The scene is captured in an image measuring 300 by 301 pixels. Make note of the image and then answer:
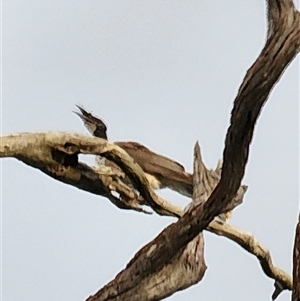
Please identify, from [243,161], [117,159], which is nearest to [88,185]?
[117,159]

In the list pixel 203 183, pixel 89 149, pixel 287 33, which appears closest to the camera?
pixel 287 33

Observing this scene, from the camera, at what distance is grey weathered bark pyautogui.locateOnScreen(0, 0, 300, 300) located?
39 cm

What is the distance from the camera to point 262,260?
2.27 feet

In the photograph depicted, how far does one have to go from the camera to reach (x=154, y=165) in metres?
0.63

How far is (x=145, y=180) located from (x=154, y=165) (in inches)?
2.8

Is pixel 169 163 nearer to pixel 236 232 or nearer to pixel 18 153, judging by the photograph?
pixel 236 232

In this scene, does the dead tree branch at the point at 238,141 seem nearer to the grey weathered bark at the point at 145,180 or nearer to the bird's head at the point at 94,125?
the grey weathered bark at the point at 145,180

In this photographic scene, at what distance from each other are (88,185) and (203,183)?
134mm

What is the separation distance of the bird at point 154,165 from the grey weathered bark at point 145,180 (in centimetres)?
4

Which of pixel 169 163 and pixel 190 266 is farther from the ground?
pixel 169 163

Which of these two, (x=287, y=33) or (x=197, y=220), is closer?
(x=287, y=33)

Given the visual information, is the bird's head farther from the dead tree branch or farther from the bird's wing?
the dead tree branch

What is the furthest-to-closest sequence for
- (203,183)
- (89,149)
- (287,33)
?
(203,183), (89,149), (287,33)

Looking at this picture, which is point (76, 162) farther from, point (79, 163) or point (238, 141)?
point (238, 141)
